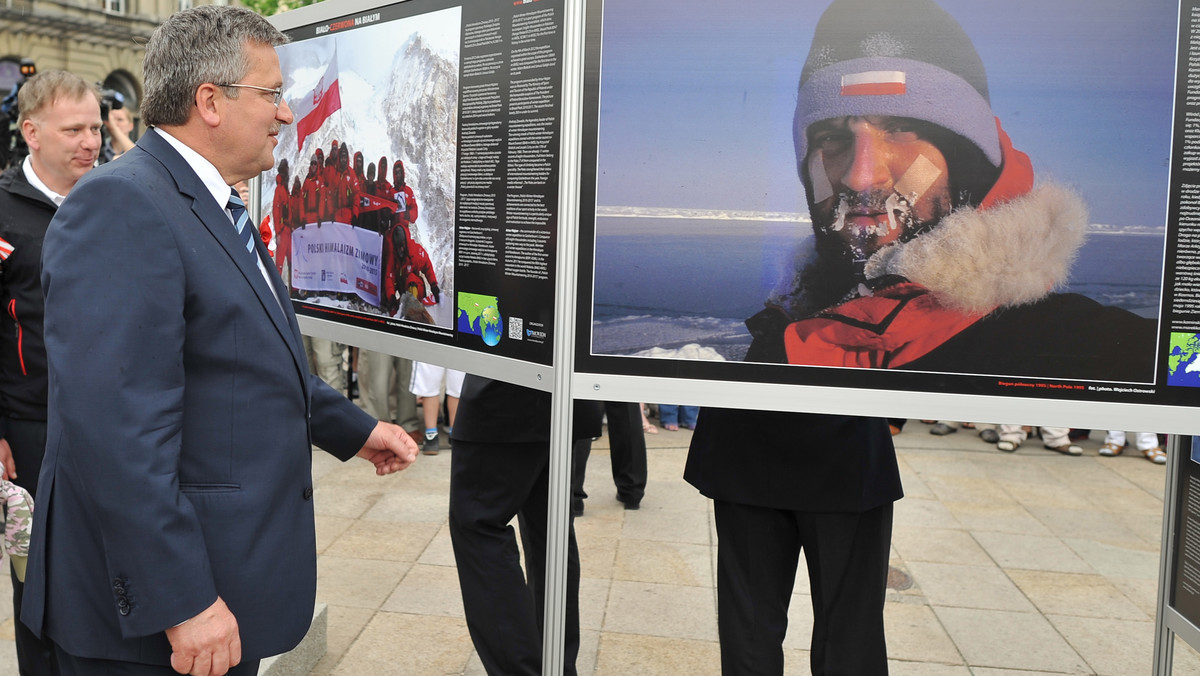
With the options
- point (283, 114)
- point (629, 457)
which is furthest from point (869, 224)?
point (629, 457)

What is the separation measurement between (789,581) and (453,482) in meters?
1.21

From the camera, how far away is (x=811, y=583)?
2.73 meters

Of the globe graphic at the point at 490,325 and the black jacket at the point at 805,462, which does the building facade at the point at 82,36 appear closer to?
the globe graphic at the point at 490,325

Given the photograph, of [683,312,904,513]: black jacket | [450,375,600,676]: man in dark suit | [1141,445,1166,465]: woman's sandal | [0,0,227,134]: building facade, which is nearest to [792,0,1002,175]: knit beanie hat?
[683,312,904,513]: black jacket

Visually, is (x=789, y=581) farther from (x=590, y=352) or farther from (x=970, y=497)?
(x=970, y=497)

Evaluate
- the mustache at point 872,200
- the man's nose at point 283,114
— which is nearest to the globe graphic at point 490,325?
the man's nose at point 283,114

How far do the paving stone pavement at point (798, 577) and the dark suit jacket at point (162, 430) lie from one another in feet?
4.19

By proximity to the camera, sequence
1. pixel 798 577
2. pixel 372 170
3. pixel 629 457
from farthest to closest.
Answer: pixel 629 457, pixel 798 577, pixel 372 170

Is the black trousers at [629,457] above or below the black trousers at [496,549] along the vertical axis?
below

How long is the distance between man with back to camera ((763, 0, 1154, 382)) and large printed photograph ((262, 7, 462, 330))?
102 cm

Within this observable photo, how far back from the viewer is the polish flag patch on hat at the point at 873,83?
2055 mm

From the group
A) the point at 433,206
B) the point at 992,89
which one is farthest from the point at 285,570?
the point at 992,89

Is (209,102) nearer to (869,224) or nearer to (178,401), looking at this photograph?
(178,401)

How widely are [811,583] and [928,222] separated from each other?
1.14m
